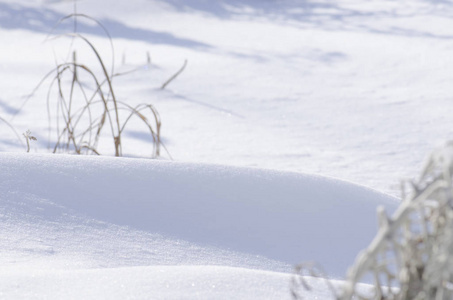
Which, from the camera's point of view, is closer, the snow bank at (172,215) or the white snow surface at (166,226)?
the white snow surface at (166,226)

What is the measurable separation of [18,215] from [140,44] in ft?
12.6

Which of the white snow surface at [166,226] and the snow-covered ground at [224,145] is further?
→ the snow-covered ground at [224,145]

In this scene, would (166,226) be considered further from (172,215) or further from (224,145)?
(224,145)

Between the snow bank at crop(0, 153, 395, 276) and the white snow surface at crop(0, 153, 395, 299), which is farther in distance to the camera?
the snow bank at crop(0, 153, 395, 276)

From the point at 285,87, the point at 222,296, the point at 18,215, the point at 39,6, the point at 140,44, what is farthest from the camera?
the point at 39,6

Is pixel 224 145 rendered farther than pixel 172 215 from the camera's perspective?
Yes

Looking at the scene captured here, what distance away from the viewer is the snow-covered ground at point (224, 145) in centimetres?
123

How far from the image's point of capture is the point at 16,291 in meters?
0.98

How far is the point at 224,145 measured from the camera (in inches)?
121

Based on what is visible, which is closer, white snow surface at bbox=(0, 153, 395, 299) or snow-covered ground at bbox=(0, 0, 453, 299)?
white snow surface at bbox=(0, 153, 395, 299)

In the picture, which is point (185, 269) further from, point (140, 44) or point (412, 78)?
point (140, 44)

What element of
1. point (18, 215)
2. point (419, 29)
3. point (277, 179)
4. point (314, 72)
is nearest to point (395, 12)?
point (419, 29)

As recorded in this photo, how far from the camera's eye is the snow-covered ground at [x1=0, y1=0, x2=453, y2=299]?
123 centimetres

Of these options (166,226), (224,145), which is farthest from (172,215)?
(224,145)
